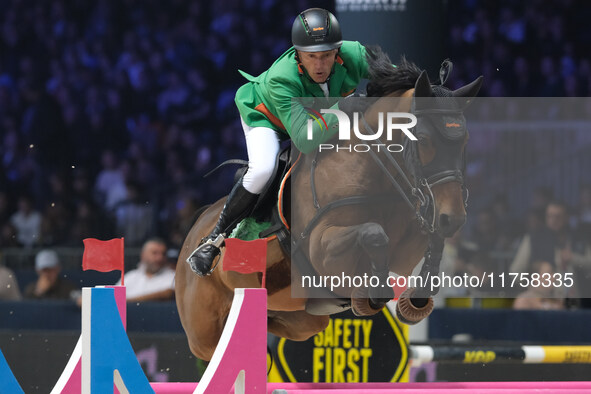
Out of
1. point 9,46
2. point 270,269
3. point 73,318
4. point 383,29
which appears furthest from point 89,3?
point 270,269

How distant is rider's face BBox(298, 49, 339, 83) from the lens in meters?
3.67

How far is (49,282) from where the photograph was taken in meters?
6.97

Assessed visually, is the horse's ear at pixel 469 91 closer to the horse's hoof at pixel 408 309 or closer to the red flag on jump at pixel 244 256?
the horse's hoof at pixel 408 309

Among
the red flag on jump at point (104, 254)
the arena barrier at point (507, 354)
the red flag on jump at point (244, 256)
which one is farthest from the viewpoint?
the arena barrier at point (507, 354)

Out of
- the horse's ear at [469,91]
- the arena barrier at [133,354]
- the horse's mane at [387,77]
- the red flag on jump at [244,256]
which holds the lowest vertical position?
the arena barrier at [133,354]

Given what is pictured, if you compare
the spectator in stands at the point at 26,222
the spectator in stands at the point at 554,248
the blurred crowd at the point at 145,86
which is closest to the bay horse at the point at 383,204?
the spectator in stands at the point at 554,248

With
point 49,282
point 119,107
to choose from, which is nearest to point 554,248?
point 49,282

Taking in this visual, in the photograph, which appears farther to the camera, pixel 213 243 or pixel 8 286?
pixel 8 286

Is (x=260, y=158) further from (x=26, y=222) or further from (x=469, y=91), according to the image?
(x=26, y=222)

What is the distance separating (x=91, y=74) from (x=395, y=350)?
6720mm

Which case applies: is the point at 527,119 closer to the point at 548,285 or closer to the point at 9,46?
the point at 548,285

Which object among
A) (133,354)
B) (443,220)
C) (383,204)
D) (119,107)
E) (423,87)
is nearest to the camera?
(133,354)

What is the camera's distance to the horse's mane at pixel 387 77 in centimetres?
370

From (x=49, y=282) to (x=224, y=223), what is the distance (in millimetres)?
3263
